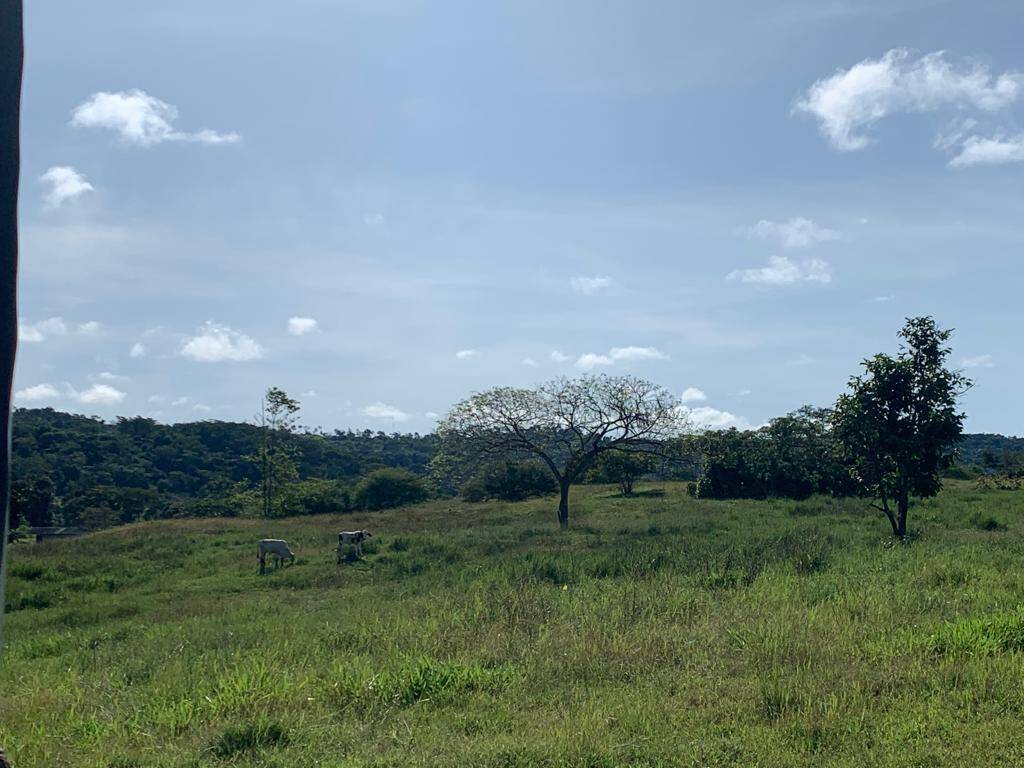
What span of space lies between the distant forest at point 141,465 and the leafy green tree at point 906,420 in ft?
89.6

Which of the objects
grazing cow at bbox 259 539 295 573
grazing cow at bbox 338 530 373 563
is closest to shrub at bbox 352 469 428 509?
grazing cow at bbox 338 530 373 563

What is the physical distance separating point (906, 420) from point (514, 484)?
1594 inches

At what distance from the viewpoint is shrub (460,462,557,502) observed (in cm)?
5912

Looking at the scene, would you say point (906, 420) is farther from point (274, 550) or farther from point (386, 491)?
point (386, 491)

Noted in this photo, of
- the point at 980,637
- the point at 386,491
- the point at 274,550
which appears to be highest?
the point at 980,637

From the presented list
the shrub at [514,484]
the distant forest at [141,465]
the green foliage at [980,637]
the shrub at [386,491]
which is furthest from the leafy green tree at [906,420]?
the shrub at [386,491]

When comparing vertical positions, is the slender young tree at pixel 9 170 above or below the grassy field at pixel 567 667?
above

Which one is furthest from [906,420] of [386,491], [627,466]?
[386,491]

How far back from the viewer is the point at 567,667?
26.2 ft

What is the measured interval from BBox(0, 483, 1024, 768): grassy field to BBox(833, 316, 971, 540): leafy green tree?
339cm

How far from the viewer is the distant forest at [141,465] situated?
61500 millimetres

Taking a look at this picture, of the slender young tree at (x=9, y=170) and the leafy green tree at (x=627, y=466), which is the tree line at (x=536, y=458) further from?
the slender young tree at (x=9, y=170)

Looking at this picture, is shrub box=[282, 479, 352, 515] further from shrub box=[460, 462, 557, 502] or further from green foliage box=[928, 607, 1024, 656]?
green foliage box=[928, 607, 1024, 656]

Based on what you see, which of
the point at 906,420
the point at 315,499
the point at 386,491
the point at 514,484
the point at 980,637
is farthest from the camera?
the point at 386,491
